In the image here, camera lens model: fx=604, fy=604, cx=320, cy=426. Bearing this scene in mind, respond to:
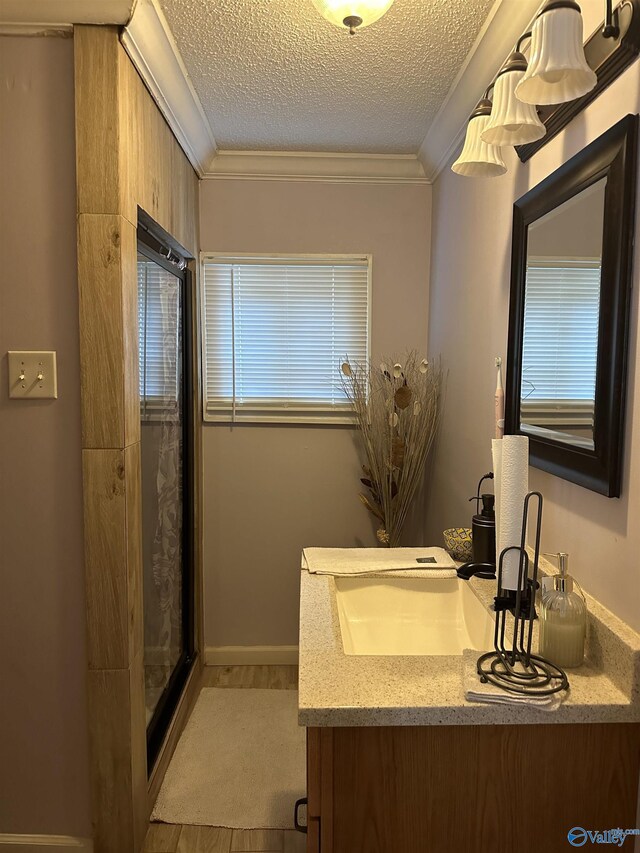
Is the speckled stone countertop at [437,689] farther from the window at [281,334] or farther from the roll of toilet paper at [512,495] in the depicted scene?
the window at [281,334]

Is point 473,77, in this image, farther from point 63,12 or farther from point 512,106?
point 63,12

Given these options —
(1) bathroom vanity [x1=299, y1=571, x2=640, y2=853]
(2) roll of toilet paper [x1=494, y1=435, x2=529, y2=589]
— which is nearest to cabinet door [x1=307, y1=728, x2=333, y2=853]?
(1) bathroom vanity [x1=299, y1=571, x2=640, y2=853]

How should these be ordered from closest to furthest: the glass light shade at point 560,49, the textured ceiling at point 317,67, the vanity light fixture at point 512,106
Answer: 1. the glass light shade at point 560,49
2. the vanity light fixture at point 512,106
3. the textured ceiling at point 317,67

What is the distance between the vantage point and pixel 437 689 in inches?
40.3

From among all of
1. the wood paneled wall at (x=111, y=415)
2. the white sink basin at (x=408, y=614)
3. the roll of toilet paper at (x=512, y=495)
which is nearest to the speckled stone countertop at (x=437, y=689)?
the roll of toilet paper at (x=512, y=495)

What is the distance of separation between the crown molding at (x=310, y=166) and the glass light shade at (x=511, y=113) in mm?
1496

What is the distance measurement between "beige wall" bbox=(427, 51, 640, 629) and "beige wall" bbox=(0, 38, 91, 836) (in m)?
1.18

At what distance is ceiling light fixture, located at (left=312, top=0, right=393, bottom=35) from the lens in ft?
4.42

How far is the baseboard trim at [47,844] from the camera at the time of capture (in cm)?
168

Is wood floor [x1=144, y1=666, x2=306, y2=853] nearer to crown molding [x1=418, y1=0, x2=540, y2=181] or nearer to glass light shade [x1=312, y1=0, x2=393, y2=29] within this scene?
glass light shade [x1=312, y1=0, x2=393, y2=29]

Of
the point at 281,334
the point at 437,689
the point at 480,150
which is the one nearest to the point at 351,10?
the point at 480,150

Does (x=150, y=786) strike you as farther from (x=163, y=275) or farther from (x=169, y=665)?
(x=163, y=275)

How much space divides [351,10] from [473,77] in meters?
0.64

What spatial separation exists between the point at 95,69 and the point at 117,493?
1.06m
